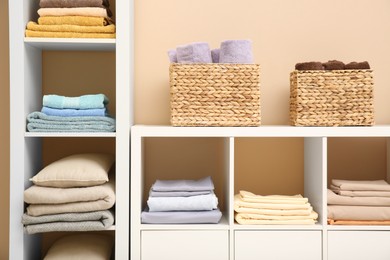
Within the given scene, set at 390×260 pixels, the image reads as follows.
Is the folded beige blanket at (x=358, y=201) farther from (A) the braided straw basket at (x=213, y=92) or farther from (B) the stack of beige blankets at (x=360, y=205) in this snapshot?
(A) the braided straw basket at (x=213, y=92)

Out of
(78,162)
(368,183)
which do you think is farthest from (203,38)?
(368,183)

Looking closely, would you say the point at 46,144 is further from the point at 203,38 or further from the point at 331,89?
the point at 331,89

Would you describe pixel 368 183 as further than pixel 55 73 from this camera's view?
No

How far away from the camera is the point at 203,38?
233cm

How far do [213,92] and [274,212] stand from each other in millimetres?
535

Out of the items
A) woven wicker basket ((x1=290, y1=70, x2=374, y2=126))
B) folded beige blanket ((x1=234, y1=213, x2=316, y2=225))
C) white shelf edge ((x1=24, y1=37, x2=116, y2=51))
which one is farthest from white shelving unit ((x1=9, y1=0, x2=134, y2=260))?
woven wicker basket ((x1=290, y1=70, x2=374, y2=126))

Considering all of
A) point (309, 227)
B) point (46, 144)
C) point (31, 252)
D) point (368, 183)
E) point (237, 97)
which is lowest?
point (31, 252)

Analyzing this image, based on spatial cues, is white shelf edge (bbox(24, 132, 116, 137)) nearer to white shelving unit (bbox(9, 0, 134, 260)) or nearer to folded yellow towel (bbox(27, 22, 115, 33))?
white shelving unit (bbox(9, 0, 134, 260))

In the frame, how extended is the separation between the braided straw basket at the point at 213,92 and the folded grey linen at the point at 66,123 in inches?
11.2

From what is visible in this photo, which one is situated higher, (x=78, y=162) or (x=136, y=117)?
(x=136, y=117)

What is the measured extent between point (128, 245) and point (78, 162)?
0.38 meters

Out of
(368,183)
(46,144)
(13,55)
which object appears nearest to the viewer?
(13,55)
